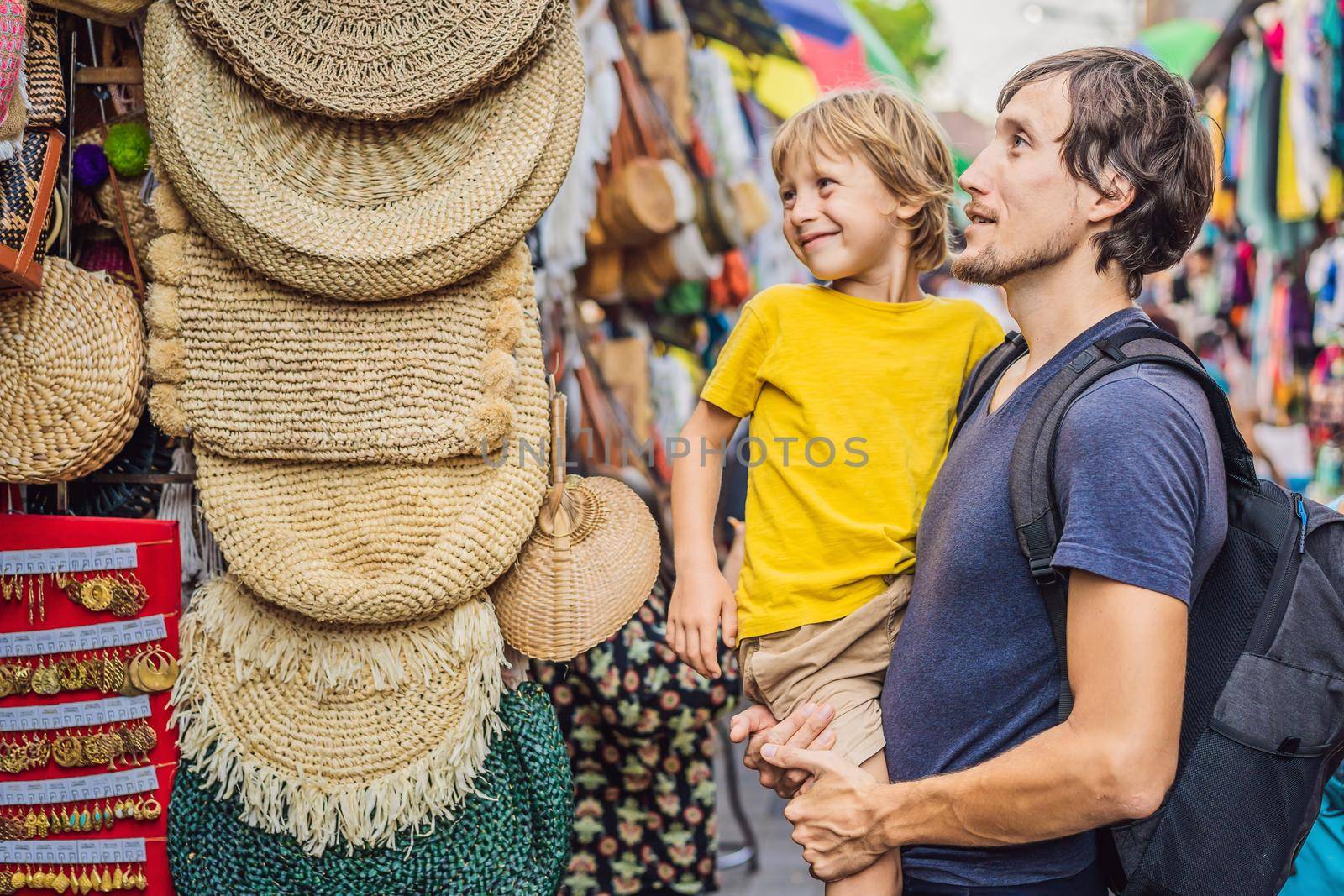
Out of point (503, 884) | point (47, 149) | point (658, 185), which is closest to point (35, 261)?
point (47, 149)

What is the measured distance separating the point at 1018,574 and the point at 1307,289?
4447 millimetres

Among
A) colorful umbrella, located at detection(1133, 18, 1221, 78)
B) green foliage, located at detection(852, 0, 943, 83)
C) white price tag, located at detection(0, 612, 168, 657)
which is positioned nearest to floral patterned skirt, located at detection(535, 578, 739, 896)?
white price tag, located at detection(0, 612, 168, 657)

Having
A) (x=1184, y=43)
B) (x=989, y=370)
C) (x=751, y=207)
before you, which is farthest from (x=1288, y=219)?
(x=989, y=370)

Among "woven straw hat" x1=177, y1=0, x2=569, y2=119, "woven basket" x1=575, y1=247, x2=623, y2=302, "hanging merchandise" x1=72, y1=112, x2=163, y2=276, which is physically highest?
"woven straw hat" x1=177, y1=0, x2=569, y2=119

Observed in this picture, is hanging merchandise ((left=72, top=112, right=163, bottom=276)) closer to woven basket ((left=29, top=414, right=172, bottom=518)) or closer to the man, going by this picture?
woven basket ((left=29, top=414, right=172, bottom=518))

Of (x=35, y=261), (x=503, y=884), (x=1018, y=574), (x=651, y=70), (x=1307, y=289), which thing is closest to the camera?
(x=1018, y=574)

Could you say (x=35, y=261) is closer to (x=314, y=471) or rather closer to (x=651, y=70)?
(x=314, y=471)

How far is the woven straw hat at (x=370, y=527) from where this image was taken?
1615 millimetres

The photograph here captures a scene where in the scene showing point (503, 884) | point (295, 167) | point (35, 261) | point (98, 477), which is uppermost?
point (295, 167)

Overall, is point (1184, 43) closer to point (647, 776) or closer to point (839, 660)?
point (647, 776)

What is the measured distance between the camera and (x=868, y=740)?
1.63 metres

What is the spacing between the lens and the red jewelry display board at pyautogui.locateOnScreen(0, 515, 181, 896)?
5.60 feet

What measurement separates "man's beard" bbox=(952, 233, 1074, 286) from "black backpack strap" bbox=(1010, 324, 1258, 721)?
162mm

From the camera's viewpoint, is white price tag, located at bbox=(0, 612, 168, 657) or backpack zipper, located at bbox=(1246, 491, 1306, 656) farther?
white price tag, located at bbox=(0, 612, 168, 657)
